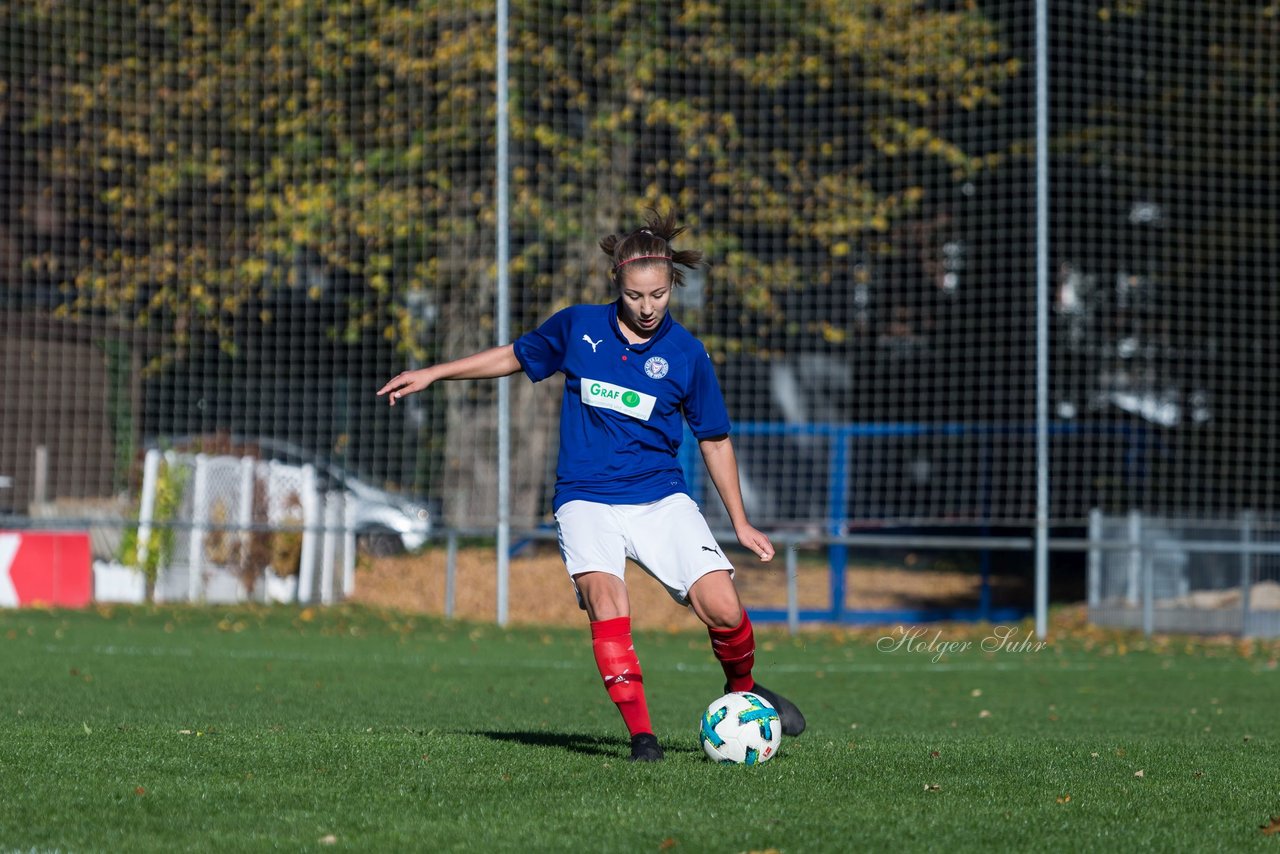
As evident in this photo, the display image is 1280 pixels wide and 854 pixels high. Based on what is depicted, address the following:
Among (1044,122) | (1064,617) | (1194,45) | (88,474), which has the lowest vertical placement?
(1064,617)

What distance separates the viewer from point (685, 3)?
738 inches

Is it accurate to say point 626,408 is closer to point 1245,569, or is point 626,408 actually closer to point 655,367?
point 655,367

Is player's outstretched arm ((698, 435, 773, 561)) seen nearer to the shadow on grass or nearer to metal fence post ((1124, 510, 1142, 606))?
the shadow on grass

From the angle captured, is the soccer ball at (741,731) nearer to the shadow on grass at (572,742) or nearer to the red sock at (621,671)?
the red sock at (621,671)

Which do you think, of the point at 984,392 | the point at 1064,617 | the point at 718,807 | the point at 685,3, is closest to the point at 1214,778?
the point at 718,807

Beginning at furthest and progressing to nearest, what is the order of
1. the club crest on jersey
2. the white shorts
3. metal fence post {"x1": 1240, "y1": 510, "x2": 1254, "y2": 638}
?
metal fence post {"x1": 1240, "y1": 510, "x2": 1254, "y2": 638} → the club crest on jersey → the white shorts

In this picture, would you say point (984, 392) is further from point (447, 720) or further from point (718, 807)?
point (718, 807)

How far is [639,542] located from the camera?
611 cm

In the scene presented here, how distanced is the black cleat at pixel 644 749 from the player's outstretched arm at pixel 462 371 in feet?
4.70

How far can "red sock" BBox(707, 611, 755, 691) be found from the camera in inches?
247

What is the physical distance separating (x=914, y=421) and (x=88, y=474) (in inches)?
359

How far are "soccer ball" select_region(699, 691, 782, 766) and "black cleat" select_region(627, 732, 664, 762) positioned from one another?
0.17m

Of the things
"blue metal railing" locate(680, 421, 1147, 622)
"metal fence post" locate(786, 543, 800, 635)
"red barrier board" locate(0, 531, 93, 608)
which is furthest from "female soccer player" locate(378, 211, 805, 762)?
"red barrier board" locate(0, 531, 93, 608)

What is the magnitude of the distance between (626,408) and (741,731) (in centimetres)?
120
